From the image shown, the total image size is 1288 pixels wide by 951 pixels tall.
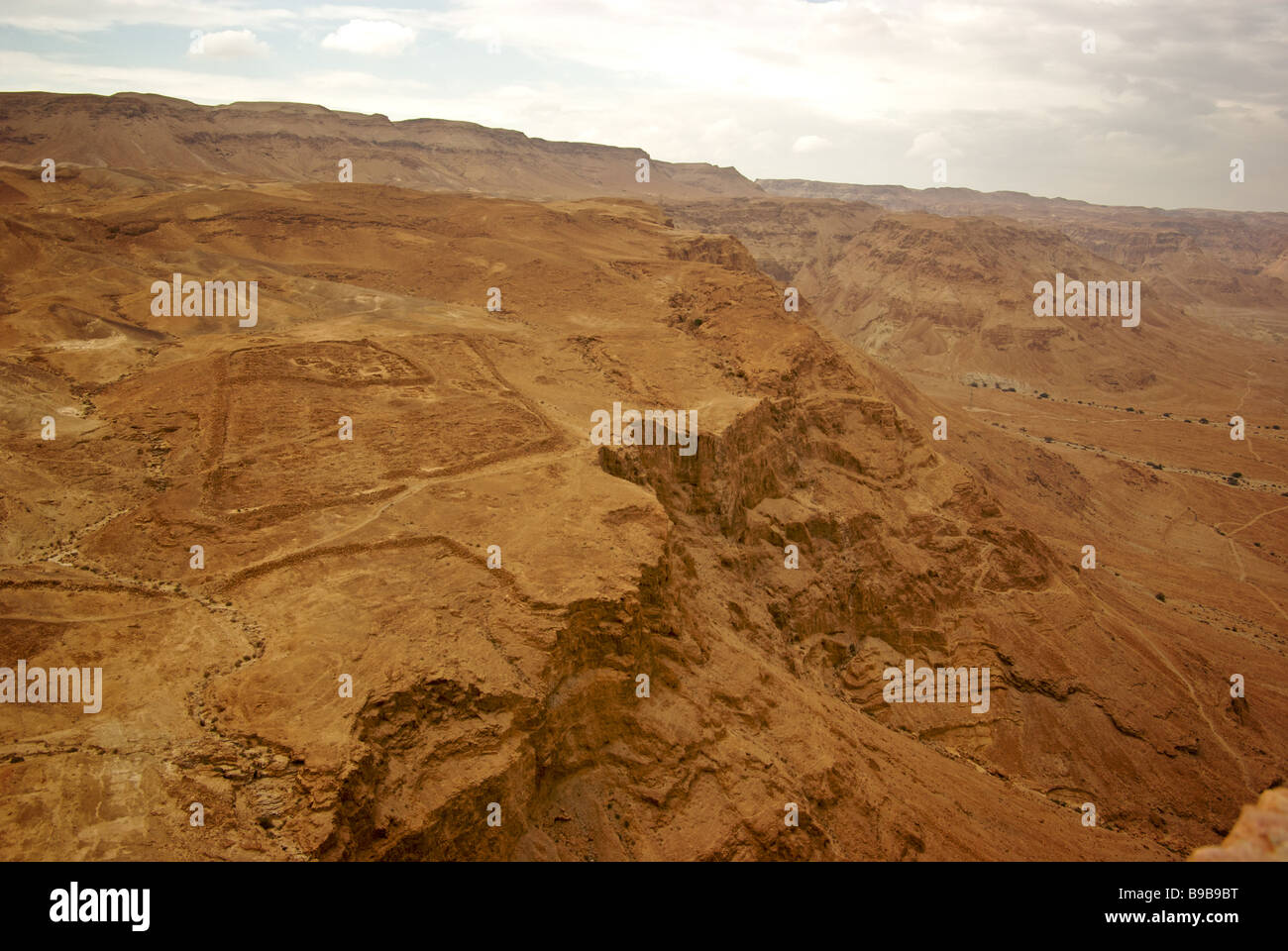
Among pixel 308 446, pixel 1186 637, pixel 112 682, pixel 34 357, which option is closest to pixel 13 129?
pixel 34 357

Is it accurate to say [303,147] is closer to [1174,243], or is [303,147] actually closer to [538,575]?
[538,575]

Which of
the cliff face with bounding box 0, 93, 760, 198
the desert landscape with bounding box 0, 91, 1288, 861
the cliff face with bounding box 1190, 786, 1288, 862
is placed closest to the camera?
the cliff face with bounding box 1190, 786, 1288, 862

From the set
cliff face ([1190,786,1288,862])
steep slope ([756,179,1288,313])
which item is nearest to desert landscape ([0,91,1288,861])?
cliff face ([1190,786,1288,862])

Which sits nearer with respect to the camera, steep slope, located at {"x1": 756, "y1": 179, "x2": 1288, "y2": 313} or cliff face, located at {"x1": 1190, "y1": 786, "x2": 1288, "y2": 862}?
cliff face, located at {"x1": 1190, "y1": 786, "x2": 1288, "y2": 862}

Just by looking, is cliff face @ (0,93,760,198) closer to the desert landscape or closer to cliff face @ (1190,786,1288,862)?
the desert landscape

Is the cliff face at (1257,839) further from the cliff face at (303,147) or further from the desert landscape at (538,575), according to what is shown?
the cliff face at (303,147)

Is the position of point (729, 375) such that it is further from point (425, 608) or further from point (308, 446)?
point (425, 608)

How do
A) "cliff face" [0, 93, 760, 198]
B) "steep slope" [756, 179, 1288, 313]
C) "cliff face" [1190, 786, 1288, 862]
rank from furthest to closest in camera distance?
1. "steep slope" [756, 179, 1288, 313]
2. "cliff face" [0, 93, 760, 198]
3. "cliff face" [1190, 786, 1288, 862]

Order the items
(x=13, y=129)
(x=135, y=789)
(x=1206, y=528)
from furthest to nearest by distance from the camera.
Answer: (x=13, y=129) → (x=1206, y=528) → (x=135, y=789)
